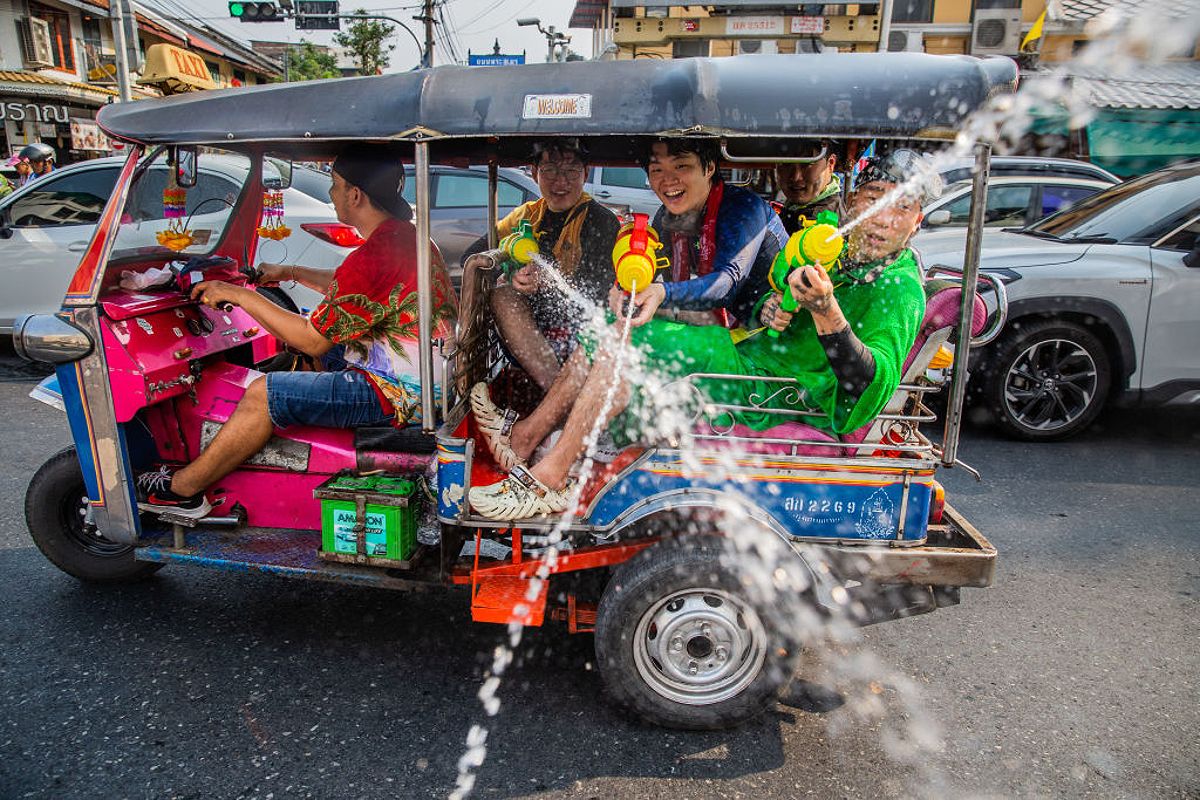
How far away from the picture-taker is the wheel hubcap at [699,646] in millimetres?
2836

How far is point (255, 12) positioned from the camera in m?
15.1

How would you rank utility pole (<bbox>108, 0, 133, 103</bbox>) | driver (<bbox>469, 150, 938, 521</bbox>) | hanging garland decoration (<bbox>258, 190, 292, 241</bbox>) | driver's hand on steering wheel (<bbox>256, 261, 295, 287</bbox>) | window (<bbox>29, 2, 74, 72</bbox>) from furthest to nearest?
Result: window (<bbox>29, 2, 74, 72</bbox>) < utility pole (<bbox>108, 0, 133, 103</bbox>) < hanging garland decoration (<bbox>258, 190, 292, 241</bbox>) < driver's hand on steering wheel (<bbox>256, 261, 295, 287</bbox>) < driver (<bbox>469, 150, 938, 521</bbox>)

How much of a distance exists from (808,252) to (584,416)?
0.97 metres

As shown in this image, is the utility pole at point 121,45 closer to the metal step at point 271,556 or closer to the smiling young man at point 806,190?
the metal step at point 271,556

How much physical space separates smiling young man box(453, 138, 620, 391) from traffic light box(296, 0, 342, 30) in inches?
609

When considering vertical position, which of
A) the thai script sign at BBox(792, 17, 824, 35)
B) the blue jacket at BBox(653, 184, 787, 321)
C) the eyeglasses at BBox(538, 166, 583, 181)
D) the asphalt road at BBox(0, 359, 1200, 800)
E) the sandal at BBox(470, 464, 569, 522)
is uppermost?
the thai script sign at BBox(792, 17, 824, 35)

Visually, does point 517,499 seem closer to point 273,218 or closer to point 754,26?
point 273,218

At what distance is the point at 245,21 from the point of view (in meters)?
14.9

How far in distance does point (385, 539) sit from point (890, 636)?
7.08 ft

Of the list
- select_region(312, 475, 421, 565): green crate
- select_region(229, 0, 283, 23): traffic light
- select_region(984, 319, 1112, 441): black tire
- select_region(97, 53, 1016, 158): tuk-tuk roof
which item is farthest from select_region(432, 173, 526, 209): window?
select_region(229, 0, 283, 23): traffic light

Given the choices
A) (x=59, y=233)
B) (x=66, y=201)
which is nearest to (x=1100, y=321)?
(x=66, y=201)

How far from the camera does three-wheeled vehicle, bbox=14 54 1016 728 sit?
262 cm

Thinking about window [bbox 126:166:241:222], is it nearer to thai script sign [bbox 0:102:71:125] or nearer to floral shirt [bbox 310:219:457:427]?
floral shirt [bbox 310:219:457:427]

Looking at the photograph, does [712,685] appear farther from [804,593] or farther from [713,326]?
[713,326]
